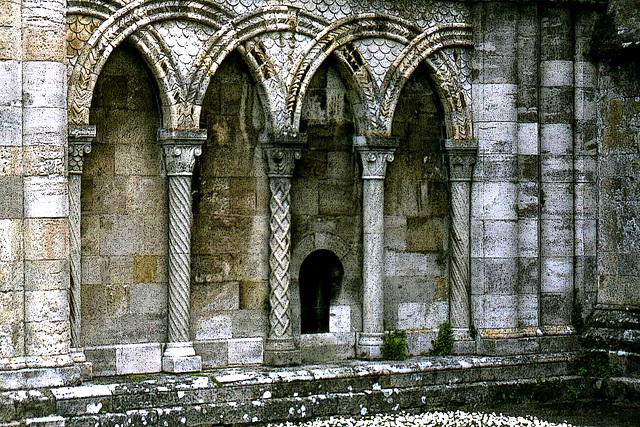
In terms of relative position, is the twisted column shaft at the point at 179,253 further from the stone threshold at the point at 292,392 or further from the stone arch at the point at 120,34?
the stone arch at the point at 120,34

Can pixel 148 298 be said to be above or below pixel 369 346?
above

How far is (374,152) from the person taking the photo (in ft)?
53.5

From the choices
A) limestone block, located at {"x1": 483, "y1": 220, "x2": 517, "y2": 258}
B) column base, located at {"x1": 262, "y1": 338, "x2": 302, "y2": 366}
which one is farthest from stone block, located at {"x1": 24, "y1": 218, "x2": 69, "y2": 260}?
limestone block, located at {"x1": 483, "y1": 220, "x2": 517, "y2": 258}

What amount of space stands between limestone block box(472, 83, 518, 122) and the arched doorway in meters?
2.63

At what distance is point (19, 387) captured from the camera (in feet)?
43.9

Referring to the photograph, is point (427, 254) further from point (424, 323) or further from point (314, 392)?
point (314, 392)

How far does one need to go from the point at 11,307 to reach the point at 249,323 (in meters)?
3.26

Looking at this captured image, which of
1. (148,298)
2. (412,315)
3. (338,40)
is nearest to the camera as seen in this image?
(148,298)

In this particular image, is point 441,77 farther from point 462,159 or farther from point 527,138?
point 527,138

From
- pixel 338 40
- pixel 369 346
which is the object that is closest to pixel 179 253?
pixel 369 346

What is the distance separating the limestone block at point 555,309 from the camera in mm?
→ 17172

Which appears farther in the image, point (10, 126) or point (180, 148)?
point (180, 148)

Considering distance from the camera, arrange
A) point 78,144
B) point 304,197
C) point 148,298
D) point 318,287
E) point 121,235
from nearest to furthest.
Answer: point 78,144
point 121,235
point 148,298
point 304,197
point 318,287

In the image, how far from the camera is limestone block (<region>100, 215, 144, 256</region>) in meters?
14.9
